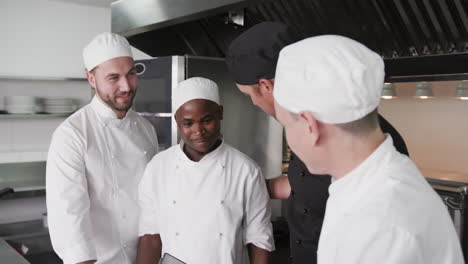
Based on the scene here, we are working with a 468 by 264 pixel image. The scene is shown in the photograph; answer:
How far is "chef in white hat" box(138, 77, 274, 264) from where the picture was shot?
152cm

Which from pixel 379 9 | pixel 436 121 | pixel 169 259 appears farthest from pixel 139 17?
pixel 436 121

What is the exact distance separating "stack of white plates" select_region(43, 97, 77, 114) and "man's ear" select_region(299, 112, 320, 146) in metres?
3.97

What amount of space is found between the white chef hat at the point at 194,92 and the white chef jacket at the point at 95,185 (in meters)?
0.29

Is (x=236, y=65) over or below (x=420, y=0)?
below

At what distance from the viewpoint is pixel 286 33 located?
1.14 m

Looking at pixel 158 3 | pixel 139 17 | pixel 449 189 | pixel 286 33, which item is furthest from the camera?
pixel 139 17

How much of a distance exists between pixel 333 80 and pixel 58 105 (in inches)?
159

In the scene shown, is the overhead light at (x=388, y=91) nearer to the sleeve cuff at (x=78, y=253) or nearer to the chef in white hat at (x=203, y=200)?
the chef in white hat at (x=203, y=200)

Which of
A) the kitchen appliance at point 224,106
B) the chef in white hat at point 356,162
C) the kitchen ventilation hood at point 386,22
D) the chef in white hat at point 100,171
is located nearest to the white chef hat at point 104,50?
the chef in white hat at point 100,171

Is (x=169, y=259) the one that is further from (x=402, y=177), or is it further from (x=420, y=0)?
(x=420, y=0)

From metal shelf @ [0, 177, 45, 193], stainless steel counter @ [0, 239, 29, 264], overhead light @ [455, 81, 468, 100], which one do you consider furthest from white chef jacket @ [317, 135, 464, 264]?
metal shelf @ [0, 177, 45, 193]

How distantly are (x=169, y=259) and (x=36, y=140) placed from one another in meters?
3.69

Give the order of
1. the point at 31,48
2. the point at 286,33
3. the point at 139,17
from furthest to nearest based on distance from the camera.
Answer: the point at 31,48
the point at 139,17
the point at 286,33

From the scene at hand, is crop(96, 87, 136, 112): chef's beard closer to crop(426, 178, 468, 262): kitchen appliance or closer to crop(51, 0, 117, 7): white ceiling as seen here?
crop(426, 178, 468, 262): kitchen appliance
